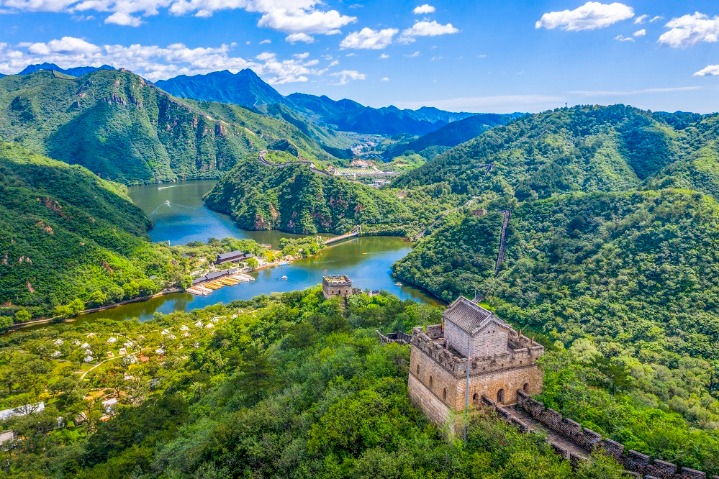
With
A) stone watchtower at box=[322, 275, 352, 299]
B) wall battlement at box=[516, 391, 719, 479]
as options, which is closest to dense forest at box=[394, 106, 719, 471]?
wall battlement at box=[516, 391, 719, 479]

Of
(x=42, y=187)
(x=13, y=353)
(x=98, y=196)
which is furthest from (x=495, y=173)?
(x=13, y=353)

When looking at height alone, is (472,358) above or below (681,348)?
above

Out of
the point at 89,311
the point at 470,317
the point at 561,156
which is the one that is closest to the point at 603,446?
the point at 470,317

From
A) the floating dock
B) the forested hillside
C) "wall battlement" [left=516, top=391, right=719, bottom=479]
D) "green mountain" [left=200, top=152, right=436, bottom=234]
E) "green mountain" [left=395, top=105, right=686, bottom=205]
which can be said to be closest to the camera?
"wall battlement" [left=516, top=391, right=719, bottom=479]

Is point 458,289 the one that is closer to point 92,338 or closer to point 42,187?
point 92,338

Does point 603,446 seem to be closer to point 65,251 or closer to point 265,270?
point 265,270

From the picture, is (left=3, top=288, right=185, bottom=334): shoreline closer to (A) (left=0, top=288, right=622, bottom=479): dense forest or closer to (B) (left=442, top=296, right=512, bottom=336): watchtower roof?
(A) (left=0, top=288, right=622, bottom=479): dense forest

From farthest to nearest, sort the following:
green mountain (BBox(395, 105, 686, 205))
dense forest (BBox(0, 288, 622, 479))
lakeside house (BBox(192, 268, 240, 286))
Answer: green mountain (BBox(395, 105, 686, 205)) < lakeside house (BBox(192, 268, 240, 286)) < dense forest (BBox(0, 288, 622, 479))
